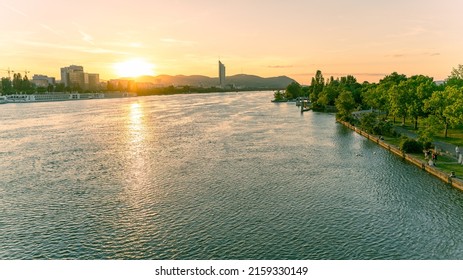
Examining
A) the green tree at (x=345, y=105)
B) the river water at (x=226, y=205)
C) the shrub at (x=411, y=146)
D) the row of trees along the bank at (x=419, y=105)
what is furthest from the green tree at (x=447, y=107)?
the green tree at (x=345, y=105)

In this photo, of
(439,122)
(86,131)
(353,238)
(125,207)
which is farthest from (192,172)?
(86,131)

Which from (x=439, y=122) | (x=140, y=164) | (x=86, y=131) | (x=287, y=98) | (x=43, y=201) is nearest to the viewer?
(x=43, y=201)

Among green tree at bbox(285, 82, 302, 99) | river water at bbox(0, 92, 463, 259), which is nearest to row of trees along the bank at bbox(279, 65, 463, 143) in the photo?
river water at bbox(0, 92, 463, 259)

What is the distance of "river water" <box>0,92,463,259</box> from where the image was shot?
2142cm

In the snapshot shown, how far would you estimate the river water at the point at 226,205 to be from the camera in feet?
70.3

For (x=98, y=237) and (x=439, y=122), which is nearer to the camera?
(x=98, y=237)

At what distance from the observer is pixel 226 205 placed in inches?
1088

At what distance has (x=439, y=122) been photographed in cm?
4638

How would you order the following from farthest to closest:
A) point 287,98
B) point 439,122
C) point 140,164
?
1. point 287,98
2. point 439,122
3. point 140,164

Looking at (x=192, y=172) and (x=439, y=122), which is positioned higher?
(x=439, y=122)

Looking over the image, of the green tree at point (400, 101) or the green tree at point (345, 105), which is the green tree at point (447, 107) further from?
the green tree at point (345, 105)

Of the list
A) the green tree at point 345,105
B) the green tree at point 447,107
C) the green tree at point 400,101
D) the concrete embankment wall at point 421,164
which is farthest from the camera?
the green tree at point 345,105

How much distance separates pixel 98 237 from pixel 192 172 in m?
15.4

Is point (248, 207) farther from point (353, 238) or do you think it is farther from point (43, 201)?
point (43, 201)
